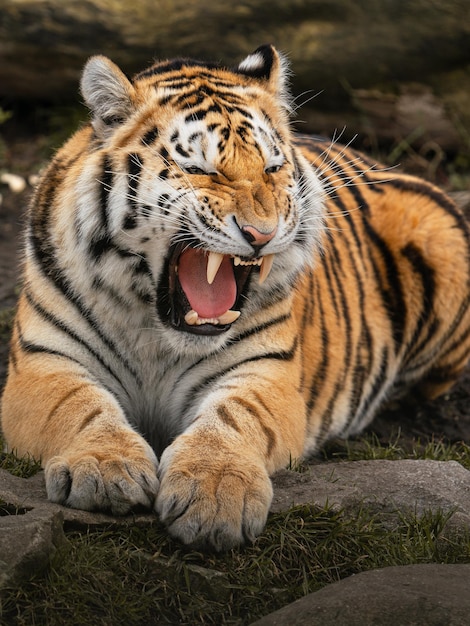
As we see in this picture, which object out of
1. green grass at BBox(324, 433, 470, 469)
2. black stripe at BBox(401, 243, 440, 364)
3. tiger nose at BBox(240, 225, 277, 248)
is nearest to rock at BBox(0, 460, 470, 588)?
green grass at BBox(324, 433, 470, 469)

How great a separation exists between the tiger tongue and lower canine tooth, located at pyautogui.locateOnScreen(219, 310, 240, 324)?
2 centimetres

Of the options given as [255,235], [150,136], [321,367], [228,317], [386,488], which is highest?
[150,136]

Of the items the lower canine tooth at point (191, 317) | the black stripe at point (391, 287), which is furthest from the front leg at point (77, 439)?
the black stripe at point (391, 287)

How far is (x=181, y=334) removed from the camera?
3.47 m

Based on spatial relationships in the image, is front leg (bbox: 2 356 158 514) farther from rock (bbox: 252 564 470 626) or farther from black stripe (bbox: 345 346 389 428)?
black stripe (bbox: 345 346 389 428)

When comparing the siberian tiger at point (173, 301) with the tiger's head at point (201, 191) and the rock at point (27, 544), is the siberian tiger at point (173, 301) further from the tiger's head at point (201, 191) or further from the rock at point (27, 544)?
the rock at point (27, 544)

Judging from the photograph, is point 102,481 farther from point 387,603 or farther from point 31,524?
point 387,603

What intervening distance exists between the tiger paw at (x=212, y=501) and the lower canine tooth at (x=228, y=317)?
1.79 ft

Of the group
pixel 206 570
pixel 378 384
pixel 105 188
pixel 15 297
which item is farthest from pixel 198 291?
pixel 15 297

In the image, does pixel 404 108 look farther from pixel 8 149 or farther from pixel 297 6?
pixel 8 149

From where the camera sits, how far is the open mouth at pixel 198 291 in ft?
11.3

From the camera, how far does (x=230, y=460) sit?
10.1ft

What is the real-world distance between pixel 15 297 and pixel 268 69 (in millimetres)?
2631

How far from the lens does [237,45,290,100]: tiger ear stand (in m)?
3.84
